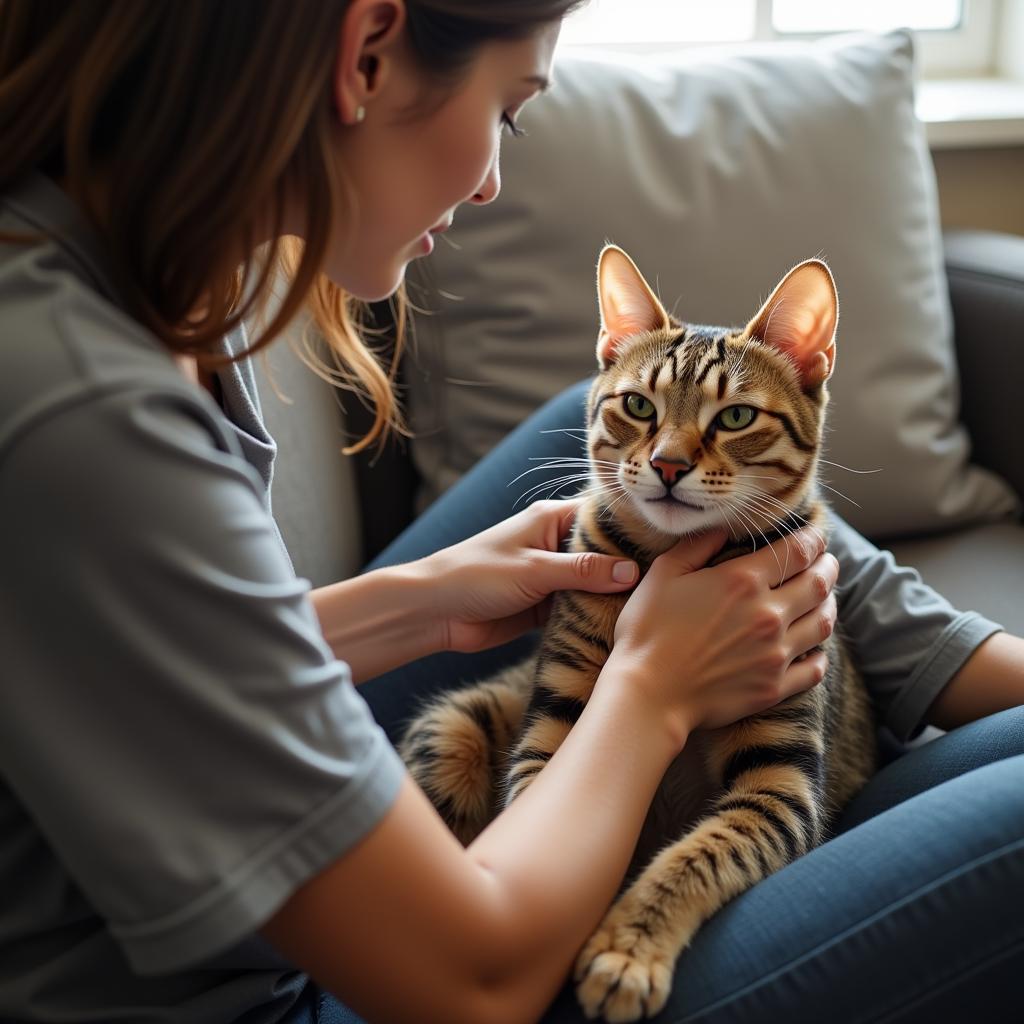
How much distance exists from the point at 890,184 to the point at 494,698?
1003 mm

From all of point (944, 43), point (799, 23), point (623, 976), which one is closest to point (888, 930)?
point (623, 976)

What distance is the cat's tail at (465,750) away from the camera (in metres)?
1.08

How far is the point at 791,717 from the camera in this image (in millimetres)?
983

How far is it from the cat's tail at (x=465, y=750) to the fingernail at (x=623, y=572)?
0.61ft

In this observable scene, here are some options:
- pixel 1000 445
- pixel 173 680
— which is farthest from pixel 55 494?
pixel 1000 445

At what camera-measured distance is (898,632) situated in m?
1.15

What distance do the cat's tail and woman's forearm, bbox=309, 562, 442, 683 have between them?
0.09 m

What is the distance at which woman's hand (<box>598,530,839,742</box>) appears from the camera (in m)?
0.86

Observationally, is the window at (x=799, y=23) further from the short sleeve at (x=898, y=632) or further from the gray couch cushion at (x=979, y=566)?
the short sleeve at (x=898, y=632)

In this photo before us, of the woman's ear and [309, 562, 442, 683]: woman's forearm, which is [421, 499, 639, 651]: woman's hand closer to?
[309, 562, 442, 683]: woman's forearm

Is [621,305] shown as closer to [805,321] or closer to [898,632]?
[805,321]

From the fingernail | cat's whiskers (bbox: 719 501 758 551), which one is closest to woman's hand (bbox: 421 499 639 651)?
the fingernail

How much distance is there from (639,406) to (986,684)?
450 millimetres

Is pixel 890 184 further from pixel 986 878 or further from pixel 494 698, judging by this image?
pixel 986 878
